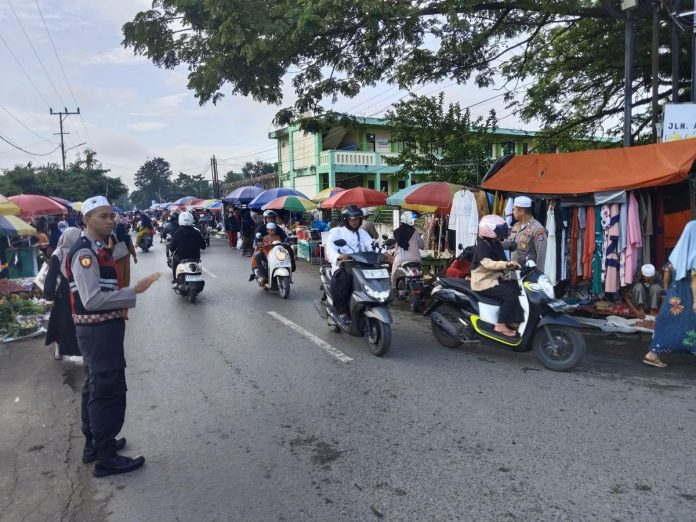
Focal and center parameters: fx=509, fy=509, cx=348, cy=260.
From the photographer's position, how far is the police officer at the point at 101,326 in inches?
133

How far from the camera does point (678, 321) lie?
537 centimetres

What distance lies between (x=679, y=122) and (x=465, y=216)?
3.38m

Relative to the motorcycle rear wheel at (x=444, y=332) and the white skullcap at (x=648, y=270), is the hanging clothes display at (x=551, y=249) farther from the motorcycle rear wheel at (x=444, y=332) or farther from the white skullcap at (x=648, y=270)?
the motorcycle rear wheel at (x=444, y=332)

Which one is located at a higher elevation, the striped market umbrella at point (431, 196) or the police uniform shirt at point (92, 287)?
the striped market umbrella at point (431, 196)

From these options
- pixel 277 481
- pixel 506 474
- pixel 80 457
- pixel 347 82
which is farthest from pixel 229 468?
pixel 347 82

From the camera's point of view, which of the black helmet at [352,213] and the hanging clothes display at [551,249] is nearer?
the black helmet at [352,213]

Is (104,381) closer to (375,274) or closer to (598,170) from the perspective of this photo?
(375,274)

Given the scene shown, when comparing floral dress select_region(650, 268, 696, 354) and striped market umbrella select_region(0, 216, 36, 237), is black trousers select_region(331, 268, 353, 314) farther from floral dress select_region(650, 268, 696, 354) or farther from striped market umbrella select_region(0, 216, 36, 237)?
striped market umbrella select_region(0, 216, 36, 237)

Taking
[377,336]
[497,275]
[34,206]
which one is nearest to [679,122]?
[497,275]

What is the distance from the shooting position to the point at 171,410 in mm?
4594

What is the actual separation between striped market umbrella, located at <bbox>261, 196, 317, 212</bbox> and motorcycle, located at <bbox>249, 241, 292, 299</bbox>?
574cm

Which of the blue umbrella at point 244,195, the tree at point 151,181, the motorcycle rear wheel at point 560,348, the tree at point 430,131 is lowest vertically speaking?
the motorcycle rear wheel at point 560,348

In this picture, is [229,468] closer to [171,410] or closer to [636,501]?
[171,410]

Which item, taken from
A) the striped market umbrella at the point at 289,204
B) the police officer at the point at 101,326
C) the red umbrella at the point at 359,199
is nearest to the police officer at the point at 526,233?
the police officer at the point at 101,326
